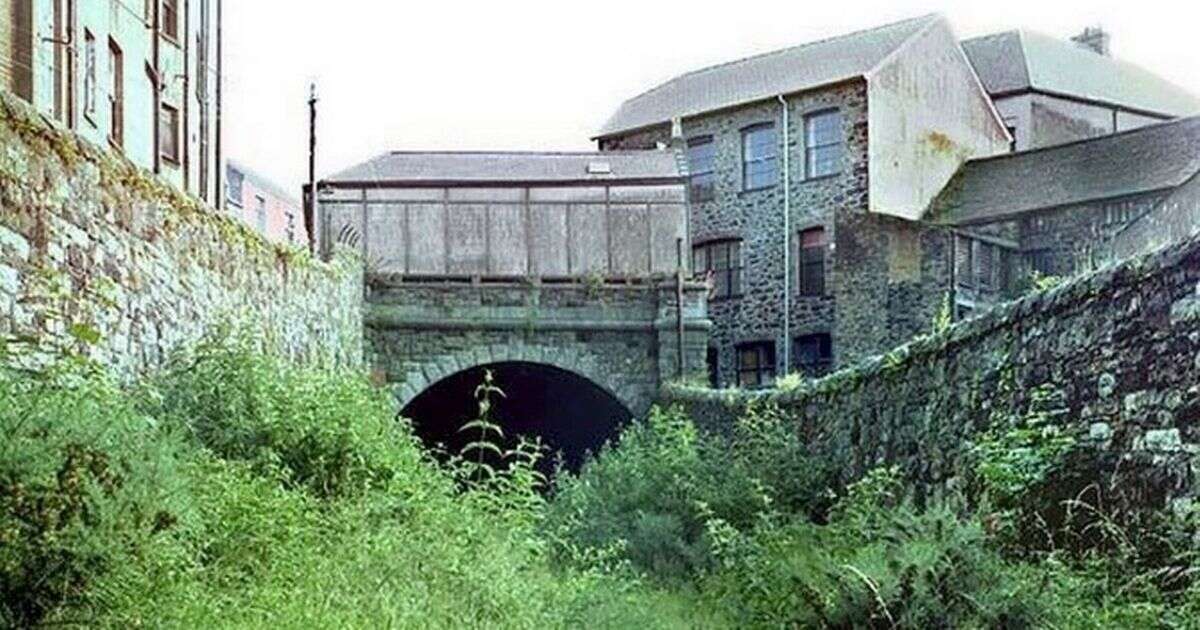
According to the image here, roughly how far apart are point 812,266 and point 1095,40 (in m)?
14.4

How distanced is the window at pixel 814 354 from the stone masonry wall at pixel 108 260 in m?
17.5

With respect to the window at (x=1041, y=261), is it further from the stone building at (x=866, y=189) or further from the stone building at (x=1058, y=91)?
the stone building at (x=1058, y=91)

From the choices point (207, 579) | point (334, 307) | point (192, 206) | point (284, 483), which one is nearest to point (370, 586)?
point (207, 579)

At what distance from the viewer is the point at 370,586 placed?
304 inches

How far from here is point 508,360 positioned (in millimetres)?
25094

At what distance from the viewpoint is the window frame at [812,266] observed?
31016 mm

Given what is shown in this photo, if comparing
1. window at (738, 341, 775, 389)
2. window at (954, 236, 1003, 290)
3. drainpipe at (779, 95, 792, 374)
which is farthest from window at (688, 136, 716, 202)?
window at (954, 236, 1003, 290)

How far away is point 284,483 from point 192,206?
3.39m

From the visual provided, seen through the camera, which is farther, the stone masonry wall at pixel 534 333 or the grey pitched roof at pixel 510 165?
the grey pitched roof at pixel 510 165

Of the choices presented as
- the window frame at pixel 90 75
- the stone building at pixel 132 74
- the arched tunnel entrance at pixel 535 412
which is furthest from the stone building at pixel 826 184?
the window frame at pixel 90 75

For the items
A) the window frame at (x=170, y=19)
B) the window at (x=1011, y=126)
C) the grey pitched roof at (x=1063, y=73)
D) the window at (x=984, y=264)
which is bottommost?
the window at (x=984, y=264)

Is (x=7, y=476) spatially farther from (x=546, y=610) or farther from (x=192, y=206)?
(x=192, y=206)

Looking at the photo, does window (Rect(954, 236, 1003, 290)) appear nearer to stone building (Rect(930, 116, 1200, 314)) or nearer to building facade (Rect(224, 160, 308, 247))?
stone building (Rect(930, 116, 1200, 314))

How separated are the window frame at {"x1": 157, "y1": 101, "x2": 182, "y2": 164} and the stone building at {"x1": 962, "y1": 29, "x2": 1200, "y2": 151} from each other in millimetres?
19943
